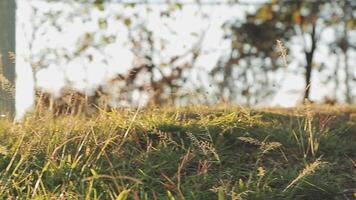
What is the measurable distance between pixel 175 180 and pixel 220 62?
767 cm

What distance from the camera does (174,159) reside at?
4188mm

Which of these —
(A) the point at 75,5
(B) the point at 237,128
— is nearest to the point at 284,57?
(B) the point at 237,128

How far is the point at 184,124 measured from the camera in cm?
475

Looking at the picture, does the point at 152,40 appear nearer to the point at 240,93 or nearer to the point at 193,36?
the point at 193,36

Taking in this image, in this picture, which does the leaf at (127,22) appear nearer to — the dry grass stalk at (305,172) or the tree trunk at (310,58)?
the tree trunk at (310,58)

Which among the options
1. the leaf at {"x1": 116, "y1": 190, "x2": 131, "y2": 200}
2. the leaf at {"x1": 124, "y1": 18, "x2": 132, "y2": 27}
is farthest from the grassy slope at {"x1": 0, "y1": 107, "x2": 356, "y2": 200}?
the leaf at {"x1": 124, "y1": 18, "x2": 132, "y2": 27}

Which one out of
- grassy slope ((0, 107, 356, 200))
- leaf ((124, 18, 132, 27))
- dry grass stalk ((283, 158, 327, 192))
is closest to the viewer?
dry grass stalk ((283, 158, 327, 192))

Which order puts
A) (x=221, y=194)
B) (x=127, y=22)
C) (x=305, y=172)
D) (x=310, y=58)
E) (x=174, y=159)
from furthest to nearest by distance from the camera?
(x=310, y=58)
(x=127, y=22)
(x=174, y=159)
(x=305, y=172)
(x=221, y=194)

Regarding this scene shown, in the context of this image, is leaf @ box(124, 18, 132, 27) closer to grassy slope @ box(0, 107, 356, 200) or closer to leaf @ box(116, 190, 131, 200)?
grassy slope @ box(0, 107, 356, 200)

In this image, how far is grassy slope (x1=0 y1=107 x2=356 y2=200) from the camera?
149 inches

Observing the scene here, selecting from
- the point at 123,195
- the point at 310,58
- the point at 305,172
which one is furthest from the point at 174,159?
the point at 310,58

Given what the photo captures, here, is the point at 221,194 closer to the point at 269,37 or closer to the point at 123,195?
the point at 123,195

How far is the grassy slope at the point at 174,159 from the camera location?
3793mm

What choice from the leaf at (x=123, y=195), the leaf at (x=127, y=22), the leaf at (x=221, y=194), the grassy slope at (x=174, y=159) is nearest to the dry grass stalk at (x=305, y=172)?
the grassy slope at (x=174, y=159)
